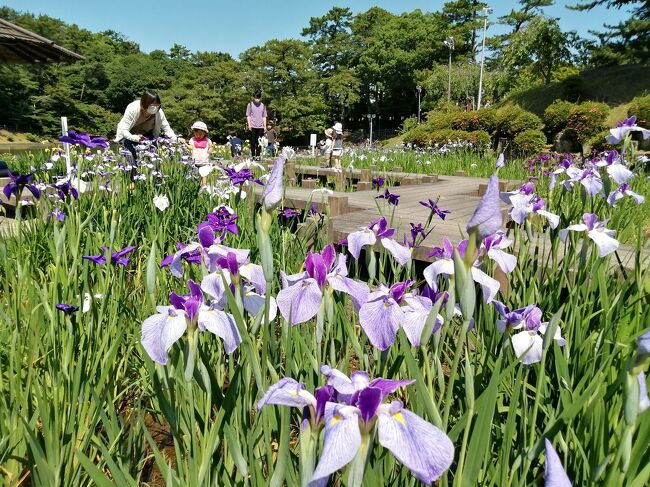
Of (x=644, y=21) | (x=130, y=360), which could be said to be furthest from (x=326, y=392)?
(x=644, y=21)

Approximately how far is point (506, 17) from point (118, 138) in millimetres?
55425

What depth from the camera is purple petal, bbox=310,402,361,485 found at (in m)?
0.58

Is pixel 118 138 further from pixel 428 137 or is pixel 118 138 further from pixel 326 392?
pixel 428 137

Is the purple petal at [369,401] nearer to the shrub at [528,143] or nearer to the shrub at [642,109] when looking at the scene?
the shrub at [528,143]

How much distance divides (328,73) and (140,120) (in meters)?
51.0

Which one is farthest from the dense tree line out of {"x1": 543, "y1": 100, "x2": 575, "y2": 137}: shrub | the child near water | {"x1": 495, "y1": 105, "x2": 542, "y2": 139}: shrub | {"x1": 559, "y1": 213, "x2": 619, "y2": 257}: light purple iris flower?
{"x1": 559, "y1": 213, "x2": 619, "y2": 257}: light purple iris flower

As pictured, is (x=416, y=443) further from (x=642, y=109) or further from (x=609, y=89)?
(x=609, y=89)

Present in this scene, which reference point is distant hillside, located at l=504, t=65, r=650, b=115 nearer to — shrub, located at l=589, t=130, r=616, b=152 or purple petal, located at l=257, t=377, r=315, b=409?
shrub, located at l=589, t=130, r=616, b=152

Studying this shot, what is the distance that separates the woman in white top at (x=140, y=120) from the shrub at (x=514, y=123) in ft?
43.2

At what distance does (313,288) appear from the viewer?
97 cm

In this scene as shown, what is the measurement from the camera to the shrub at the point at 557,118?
60.6ft

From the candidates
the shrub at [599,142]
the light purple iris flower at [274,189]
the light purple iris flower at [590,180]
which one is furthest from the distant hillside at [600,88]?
the light purple iris flower at [274,189]

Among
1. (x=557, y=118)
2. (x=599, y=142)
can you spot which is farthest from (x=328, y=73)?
(x=599, y=142)

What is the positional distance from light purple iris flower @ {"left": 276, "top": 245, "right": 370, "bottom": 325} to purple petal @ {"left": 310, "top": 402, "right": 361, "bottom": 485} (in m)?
0.31
